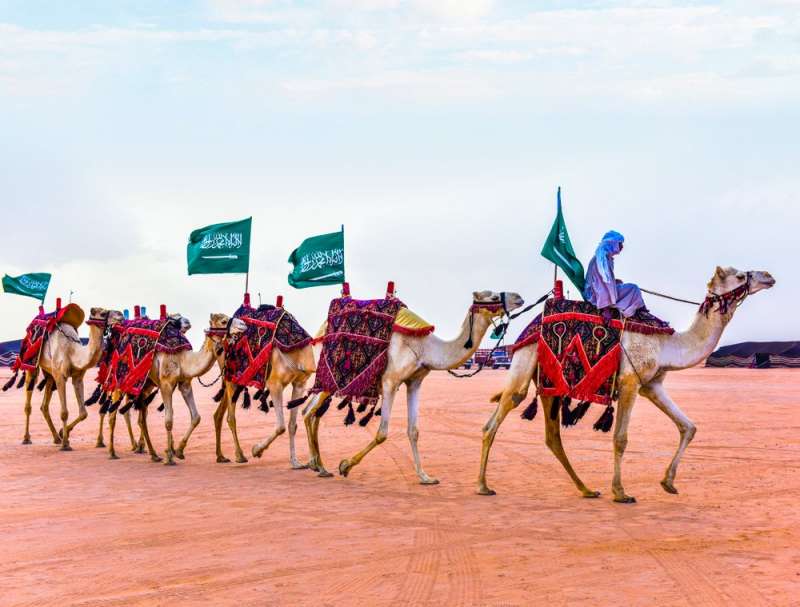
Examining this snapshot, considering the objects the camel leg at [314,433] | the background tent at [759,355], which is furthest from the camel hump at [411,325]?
the background tent at [759,355]

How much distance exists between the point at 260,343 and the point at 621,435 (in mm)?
5997

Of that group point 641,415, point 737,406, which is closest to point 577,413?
point 641,415

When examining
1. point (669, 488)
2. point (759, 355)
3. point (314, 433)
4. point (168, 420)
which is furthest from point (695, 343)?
point (759, 355)

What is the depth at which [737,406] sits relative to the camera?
27.5m

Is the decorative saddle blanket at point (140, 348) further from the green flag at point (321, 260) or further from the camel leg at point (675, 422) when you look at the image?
the camel leg at point (675, 422)

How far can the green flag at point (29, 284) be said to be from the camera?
2244 cm

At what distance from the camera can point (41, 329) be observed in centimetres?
1942

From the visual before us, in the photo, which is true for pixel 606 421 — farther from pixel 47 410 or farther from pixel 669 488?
pixel 47 410

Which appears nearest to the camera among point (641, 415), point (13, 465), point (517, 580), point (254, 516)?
point (517, 580)

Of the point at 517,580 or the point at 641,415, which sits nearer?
the point at 517,580

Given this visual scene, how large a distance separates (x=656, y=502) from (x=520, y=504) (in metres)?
1.54

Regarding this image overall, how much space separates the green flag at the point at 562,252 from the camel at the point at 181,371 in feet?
17.2

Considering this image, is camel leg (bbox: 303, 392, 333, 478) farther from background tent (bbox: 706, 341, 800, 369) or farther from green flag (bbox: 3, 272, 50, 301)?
background tent (bbox: 706, 341, 800, 369)

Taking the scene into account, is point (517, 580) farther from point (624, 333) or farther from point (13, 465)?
point (13, 465)
